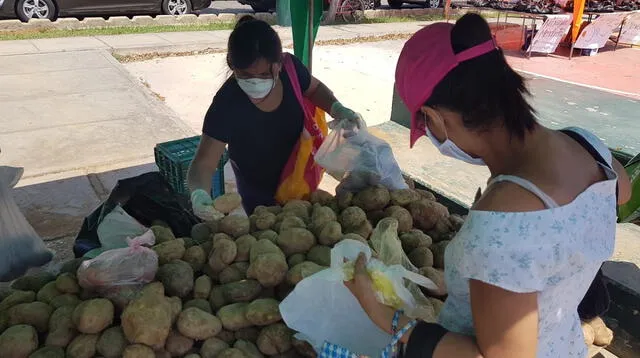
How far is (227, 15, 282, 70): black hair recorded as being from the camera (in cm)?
226

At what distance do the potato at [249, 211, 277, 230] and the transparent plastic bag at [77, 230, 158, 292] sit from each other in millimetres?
524

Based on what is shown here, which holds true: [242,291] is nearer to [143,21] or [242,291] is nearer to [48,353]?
[48,353]

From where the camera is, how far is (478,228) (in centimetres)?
112

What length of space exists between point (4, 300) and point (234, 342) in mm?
905

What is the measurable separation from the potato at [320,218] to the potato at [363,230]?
0.33ft

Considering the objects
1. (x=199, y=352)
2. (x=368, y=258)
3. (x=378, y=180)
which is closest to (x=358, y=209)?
(x=378, y=180)

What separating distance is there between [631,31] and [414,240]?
40.3 ft

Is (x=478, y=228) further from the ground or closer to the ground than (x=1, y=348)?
further from the ground

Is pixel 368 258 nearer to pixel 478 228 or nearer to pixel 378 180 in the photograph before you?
pixel 478 228

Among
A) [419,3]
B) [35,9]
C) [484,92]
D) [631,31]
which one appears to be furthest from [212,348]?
[419,3]

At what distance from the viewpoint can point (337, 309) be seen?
5.21 ft

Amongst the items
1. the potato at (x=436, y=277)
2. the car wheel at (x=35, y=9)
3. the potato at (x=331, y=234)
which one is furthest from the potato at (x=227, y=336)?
the car wheel at (x=35, y=9)

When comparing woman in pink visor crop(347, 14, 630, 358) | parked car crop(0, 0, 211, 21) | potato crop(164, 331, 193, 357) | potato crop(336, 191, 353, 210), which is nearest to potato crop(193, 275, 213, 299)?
potato crop(164, 331, 193, 357)

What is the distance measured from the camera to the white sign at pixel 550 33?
33.2ft
